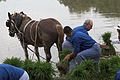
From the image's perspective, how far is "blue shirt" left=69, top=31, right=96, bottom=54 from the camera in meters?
8.65

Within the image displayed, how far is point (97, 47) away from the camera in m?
8.98

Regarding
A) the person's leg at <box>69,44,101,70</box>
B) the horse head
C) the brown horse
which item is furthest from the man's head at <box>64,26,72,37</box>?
the horse head

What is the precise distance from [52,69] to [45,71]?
0.21m

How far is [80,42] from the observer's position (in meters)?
8.77

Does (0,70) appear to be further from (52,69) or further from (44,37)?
(44,37)

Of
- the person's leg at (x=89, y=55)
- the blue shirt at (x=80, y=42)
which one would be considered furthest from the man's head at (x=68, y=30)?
the person's leg at (x=89, y=55)

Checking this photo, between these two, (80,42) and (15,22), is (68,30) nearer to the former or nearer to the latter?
(80,42)

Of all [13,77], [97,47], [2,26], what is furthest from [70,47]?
[2,26]

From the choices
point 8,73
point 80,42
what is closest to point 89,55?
point 80,42

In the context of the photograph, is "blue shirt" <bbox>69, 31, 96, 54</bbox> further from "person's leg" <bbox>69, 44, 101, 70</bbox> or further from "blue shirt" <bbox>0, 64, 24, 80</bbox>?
"blue shirt" <bbox>0, 64, 24, 80</bbox>

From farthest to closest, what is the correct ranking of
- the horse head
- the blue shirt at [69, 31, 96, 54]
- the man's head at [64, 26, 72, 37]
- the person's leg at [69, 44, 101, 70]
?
1. the horse head
2. the person's leg at [69, 44, 101, 70]
3. the blue shirt at [69, 31, 96, 54]
4. the man's head at [64, 26, 72, 37]

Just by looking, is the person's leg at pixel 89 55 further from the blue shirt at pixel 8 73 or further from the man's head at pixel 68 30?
the blue shirt at pixel 8 73

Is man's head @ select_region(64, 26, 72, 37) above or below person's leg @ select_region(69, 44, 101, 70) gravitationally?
above

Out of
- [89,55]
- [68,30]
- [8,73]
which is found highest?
[8,73]
